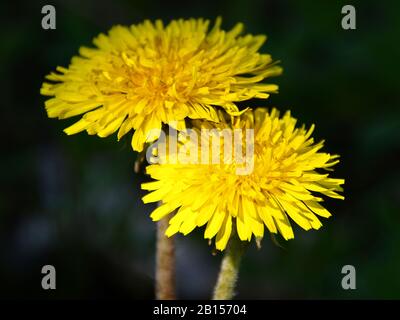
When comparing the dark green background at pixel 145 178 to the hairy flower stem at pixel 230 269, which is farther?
the dark green background at pixel 145 178

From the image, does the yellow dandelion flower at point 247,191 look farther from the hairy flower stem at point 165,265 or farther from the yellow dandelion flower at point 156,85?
the hairy flower stem at point 165,265

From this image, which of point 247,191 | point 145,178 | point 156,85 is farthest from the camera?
point 145,178

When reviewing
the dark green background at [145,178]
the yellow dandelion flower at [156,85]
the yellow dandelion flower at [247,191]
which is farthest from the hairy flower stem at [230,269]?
the dark green background at [145,178]

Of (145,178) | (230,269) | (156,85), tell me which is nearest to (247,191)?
(230,269)

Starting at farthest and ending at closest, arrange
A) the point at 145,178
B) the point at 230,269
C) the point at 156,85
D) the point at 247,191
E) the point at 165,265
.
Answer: the point at 145,178 → the point at 165,265 → the point at 230,269 → the point at 156,85 → the point at 247,191

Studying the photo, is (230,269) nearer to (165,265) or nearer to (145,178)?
(165,265)

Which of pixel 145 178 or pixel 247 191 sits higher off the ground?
pixel 145 178

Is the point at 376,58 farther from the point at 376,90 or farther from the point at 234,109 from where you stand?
the point at 234,109
